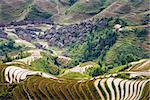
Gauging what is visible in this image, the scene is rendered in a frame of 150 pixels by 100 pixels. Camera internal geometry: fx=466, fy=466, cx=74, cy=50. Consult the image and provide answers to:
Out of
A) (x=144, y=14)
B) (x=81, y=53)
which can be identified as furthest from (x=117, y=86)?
(x=144, y=14)

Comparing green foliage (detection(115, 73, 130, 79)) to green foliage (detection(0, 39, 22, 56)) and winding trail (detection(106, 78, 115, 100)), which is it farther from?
green foliage (detection(0, 39, 22, 56))

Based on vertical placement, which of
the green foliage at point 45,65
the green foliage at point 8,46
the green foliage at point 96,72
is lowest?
the green foliage at point 96,72

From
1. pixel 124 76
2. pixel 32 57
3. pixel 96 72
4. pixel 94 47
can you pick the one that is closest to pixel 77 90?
pixel 124 76

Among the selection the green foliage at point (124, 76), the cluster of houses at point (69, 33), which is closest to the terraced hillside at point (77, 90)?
the green foliage at point (124, 76)

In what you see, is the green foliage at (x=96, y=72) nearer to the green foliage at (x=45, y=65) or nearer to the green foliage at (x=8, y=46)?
the green foliage at (x=45, y=65)

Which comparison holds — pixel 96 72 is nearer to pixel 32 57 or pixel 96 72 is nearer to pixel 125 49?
pixel 32 57

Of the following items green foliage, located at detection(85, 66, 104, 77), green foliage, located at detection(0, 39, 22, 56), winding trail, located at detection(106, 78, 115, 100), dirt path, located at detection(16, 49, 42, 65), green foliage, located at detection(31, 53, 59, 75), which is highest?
green foliage, located at detection(0, 39, 22, 56)

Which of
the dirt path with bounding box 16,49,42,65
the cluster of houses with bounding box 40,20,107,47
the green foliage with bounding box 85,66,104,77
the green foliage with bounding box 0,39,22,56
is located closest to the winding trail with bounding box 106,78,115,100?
the green foliage with bounding box 85,66,104,77
